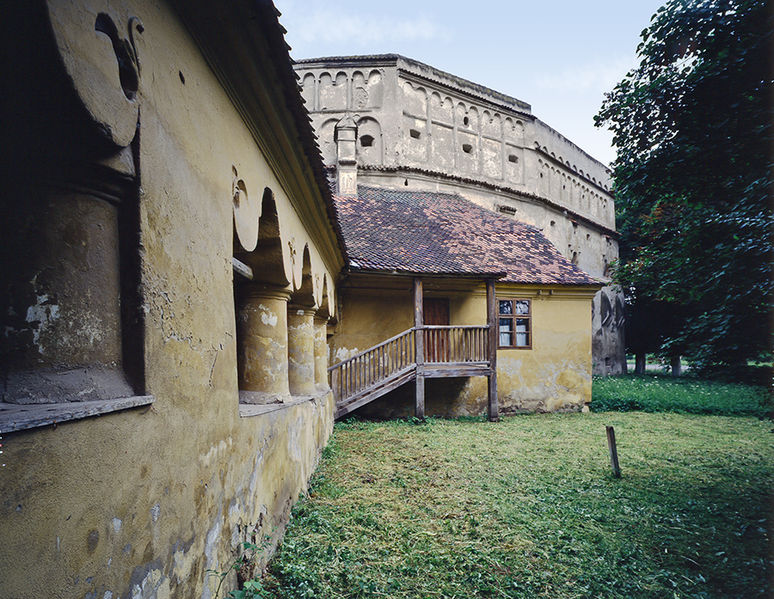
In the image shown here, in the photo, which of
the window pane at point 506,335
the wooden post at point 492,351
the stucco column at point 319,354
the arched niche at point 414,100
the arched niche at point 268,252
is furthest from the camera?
the arched niche at point 414,100

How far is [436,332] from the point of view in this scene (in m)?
11.7

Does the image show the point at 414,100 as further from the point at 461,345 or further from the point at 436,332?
the point at 461,345

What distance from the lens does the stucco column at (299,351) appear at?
20.6 feet

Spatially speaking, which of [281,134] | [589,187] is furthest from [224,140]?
[589,187]

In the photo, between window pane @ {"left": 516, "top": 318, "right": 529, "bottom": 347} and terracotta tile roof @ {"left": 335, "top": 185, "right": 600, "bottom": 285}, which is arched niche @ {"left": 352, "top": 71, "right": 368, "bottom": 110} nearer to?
terracotta tile roof @ {"left": 335, "top": 185, "right": 600, "bottom": 285}

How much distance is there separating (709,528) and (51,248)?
6.12 meters

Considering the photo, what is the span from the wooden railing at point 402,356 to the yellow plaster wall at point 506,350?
2.92 ft

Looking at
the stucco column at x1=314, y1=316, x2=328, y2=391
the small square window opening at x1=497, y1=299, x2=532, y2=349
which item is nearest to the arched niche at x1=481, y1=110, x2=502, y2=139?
the small square window opening at x1=497, y1=299, x2=532, y2=349

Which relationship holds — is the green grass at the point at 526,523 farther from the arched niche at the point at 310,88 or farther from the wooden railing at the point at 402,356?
the arched niche at the point at 310,88

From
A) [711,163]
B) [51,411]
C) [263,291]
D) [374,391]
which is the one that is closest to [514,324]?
[374,391]

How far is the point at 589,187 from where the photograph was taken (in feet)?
94.1

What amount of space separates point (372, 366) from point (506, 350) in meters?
4.60

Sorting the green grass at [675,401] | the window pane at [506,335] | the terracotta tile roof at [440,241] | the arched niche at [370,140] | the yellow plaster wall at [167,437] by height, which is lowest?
the green grass at [675,401]

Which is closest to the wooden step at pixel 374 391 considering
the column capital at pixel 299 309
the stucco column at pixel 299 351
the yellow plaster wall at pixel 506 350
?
the yellow plaster wall at pixel 506 350
